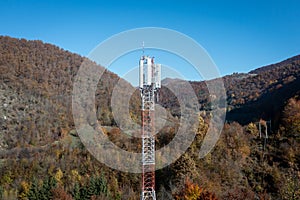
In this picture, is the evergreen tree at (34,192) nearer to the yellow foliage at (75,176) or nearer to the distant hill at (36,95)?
the yellow foliage at (75,176)

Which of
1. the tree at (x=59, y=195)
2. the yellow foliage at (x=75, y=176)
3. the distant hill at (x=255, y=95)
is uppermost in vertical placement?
the distant hill at (x=255, y=95)

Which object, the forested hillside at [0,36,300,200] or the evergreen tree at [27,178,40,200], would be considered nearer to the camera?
the forested hillside at [0,36,300,200]

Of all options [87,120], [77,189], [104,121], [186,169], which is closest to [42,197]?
[77,189]

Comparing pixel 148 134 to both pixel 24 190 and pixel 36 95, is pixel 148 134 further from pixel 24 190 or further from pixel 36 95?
pixel 36 95

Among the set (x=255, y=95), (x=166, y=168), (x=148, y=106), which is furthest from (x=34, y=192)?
(x=255, y=95)

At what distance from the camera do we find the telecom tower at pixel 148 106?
12690mm

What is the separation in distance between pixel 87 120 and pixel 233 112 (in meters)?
30.8

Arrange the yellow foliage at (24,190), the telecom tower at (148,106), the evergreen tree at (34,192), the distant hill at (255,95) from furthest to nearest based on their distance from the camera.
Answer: the distant hill at (255,95)
the yellow foliage at (24,190)
the evergreen tree at (34,192)
the telecom tower at (148,106)

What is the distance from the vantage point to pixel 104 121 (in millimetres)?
65750

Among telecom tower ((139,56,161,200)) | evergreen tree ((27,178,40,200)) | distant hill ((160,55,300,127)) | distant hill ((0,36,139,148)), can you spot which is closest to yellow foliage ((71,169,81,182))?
evergreen tree ((27,178,40,200))

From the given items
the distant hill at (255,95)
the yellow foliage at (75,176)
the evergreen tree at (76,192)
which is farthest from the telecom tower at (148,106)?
the distant hill at (255,95)

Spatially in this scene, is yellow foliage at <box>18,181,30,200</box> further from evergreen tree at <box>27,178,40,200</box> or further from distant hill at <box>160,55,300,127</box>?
distant hill at <box>160,55,300,127</box>

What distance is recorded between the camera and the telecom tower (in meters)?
12.7

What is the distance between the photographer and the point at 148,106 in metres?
13.2
